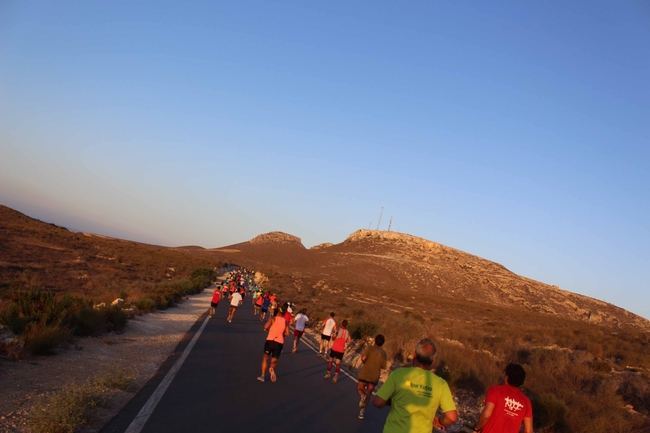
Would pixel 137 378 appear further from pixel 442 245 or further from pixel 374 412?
pixel 442 245

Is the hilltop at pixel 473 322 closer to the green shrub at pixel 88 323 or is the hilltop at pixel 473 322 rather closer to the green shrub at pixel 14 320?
the green shrub at pixel 88 323

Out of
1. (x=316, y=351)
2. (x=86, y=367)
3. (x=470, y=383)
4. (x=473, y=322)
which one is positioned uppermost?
(x=473, y=322)

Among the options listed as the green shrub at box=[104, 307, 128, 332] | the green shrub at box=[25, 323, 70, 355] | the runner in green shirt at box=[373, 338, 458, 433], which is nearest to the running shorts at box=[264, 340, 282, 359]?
the green shrub at box=[25, 323, 70, 355]

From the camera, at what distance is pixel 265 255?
580 feet

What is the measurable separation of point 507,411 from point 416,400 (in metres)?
1.26

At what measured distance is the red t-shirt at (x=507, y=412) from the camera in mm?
5457

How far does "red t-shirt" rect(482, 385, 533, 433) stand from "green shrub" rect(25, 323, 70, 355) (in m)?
10.0

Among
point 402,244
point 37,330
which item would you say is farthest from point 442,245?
point 37,330

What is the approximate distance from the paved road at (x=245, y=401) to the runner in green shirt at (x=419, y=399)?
3571 millimetres

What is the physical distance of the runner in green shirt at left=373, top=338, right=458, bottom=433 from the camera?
4793 mm

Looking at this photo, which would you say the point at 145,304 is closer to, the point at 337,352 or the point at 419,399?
the point at 337,352

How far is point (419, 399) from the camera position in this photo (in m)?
4.80

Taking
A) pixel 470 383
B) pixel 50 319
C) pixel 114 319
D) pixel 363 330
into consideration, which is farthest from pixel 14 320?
pixel 363 330

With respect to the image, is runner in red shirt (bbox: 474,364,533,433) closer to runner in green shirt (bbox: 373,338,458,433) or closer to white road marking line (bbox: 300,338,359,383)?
runner in green shirt (bbox: 373,338,458,433)
